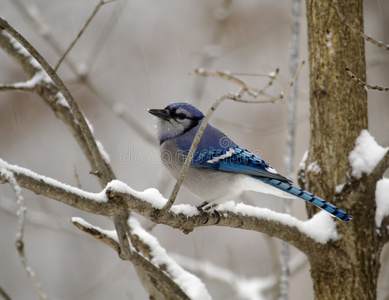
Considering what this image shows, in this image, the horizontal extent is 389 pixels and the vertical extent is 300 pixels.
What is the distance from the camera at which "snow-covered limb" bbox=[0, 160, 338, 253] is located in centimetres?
183

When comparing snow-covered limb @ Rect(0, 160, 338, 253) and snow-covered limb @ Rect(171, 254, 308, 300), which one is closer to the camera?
snow-covered limb @ Rect(0, 160, 338, 253)

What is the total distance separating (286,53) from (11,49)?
533cm

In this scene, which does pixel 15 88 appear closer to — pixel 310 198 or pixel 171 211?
pixel 171 211

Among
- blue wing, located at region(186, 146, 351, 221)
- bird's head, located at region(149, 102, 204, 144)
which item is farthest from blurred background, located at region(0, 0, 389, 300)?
blue wing, located at region(186, 146, 351, 221)

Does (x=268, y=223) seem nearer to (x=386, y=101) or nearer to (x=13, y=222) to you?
(x=386, y=101)

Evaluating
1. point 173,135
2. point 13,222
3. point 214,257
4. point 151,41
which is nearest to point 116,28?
point 151,41

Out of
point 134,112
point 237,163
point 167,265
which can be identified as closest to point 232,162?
point 237,163

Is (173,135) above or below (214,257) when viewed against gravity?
below

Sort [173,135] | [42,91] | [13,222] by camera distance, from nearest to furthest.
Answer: [42,91] < [173,135] < [13,222]

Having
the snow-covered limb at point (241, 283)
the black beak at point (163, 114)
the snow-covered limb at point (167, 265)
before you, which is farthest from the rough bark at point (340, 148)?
the snow-covered limb at point (241, 283)

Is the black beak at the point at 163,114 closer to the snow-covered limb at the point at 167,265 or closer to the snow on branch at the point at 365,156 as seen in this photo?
the snow-covered limb at the point at 167,265

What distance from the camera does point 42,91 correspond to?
296 centimetres

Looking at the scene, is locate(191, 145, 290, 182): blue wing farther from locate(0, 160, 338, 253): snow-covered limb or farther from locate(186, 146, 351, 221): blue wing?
locate(0, 160, 338, 253): snow-covered limb

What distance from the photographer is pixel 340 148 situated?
9.27ft
